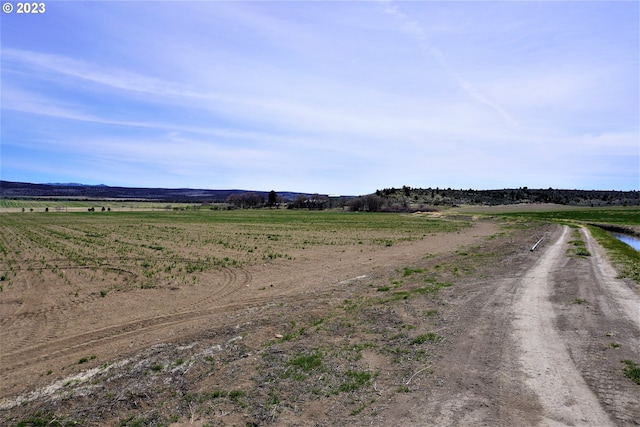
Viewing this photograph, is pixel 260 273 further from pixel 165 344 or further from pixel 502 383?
pixel 502 383

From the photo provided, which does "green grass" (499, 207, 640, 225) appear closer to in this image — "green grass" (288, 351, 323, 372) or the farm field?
the farm field

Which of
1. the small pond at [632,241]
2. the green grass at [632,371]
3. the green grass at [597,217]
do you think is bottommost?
the small pond at [632,241]

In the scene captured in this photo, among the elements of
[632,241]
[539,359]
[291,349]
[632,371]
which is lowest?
[632,241]

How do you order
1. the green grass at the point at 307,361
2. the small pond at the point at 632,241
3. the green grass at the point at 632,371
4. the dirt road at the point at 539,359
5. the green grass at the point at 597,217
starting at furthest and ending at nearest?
the green grass at the point at 597,217 → the small pond at the point at 632,241 → the green grass at the point at 307,361 → the green grass at the point at 632,371 → the dirt road at the point at 539,359

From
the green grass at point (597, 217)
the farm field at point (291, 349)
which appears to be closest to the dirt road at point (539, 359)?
the farm field at point (291, 349)

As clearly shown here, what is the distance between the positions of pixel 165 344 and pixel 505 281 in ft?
42.7

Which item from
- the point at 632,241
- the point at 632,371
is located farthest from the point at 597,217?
the point at 632,371

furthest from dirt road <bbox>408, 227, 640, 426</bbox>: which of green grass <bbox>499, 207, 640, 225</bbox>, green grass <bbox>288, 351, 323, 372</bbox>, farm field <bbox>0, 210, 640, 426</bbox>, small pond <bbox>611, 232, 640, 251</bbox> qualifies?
green grass <bbox>499, 207, 640, 225</bbox>

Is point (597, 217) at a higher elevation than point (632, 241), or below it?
higher

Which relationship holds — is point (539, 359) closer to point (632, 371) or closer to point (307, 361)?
point (632, 371)

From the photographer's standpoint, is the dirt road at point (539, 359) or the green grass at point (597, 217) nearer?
the dirt road at point (539, 359)

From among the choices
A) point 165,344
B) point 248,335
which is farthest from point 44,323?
point 248,335

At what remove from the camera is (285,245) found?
3466cm

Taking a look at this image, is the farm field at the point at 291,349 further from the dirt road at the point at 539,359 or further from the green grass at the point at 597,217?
the green grass at the point at 597,217
